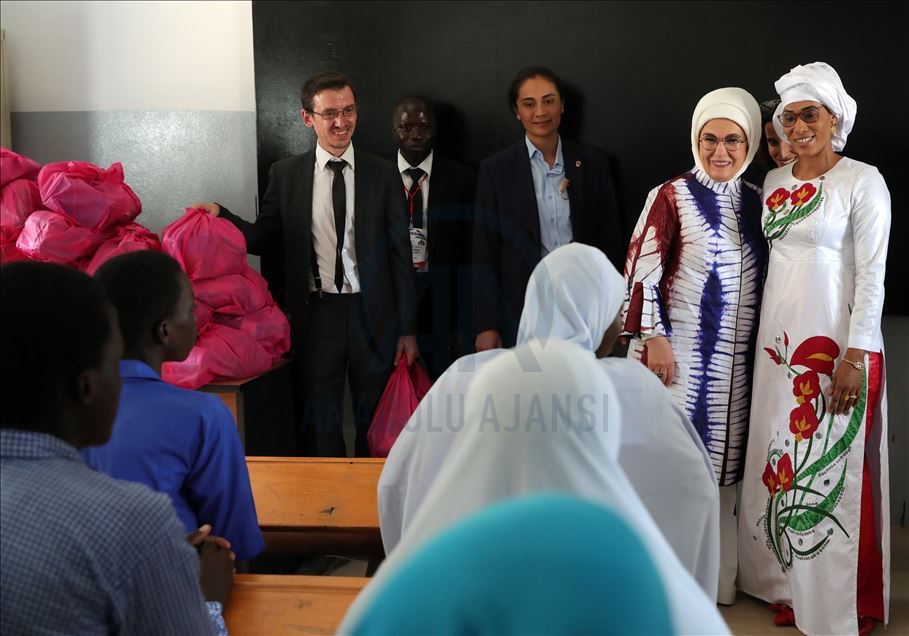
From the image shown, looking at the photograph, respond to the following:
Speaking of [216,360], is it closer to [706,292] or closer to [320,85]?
[320,85]

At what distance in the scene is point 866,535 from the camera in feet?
9.30

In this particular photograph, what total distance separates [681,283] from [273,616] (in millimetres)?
1954

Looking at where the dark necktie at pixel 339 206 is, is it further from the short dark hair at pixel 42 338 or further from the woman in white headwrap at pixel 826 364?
the short dark hair at pixel 42 338

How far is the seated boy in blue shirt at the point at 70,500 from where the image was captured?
901 mm

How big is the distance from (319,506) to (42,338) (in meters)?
Result: 1.23

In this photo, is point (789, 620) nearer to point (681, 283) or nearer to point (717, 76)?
point (681, 283)

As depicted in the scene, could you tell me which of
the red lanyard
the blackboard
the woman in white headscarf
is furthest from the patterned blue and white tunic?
the red lanyard

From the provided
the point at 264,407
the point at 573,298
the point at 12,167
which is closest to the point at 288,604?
the point at 573,298

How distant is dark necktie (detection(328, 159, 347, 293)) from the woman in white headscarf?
44.8 inches

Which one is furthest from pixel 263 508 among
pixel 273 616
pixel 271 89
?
pixel 271 89

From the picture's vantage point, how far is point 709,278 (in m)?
2.96

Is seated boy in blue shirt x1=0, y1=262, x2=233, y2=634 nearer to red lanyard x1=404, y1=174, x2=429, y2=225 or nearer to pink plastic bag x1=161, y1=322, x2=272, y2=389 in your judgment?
pink plastic bag x1=161, y1=322, x2=272, y2=389

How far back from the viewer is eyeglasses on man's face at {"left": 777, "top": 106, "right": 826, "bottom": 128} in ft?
9.13

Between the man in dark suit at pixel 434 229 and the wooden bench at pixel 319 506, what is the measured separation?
1390 mm
